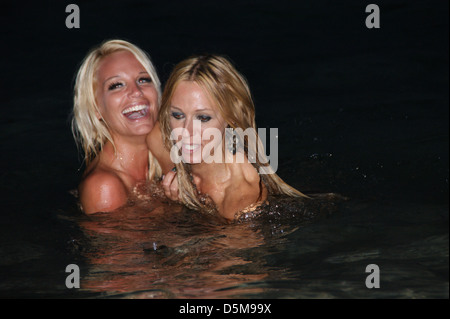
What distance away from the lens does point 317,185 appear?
568 centimetres

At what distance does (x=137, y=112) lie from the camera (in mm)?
5430

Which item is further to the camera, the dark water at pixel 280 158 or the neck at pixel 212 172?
the neck at pixel 212 172

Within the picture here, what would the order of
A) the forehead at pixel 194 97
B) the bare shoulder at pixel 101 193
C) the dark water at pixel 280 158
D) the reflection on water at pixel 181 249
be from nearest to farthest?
the reflection on water at pixel 181 249, the dark water at pixel 280 158, the forehead at pixel 194 97, the bare shoulder at pixel 101 193

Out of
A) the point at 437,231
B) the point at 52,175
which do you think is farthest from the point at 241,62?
the point at 437,231

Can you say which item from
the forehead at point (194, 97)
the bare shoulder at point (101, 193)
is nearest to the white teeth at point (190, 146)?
the forehead at point (194, 97)

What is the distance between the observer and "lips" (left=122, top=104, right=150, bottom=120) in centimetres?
538

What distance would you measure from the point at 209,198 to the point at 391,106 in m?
2.82

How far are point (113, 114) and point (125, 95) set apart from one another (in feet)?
0.63

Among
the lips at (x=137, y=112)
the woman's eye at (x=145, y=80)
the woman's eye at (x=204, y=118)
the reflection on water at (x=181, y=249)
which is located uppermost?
the woman's eye at (x=145, y=80)

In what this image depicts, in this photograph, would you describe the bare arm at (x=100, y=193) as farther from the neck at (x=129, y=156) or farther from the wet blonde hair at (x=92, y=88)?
the wet blonde hair at (x=92, y=88)

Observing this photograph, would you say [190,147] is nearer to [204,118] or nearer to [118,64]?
[204,118]

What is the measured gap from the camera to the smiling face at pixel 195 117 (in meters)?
4.80

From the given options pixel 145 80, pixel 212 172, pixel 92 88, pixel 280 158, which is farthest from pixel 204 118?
pixel 280 158

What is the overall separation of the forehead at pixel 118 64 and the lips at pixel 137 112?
31 centimetres
